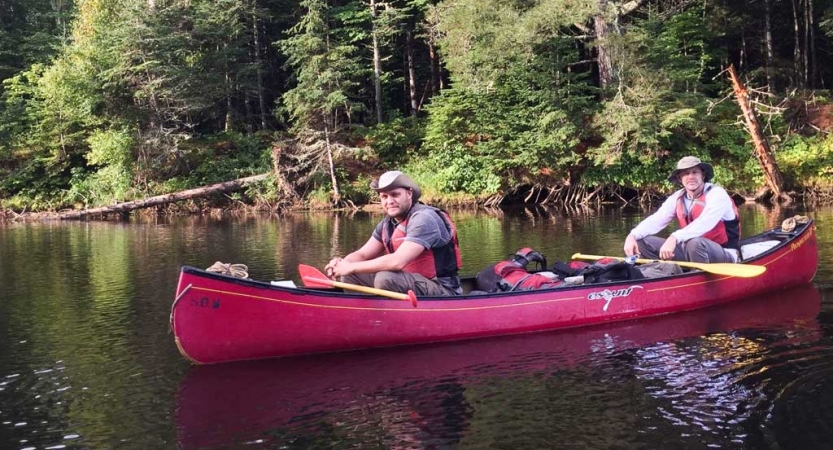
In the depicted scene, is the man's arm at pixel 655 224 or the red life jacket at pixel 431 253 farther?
the man's arm at pixel 655 224

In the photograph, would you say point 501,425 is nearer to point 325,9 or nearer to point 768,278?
point 768,278

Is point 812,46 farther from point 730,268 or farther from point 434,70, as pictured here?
point 730,268

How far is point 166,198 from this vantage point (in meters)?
26.1

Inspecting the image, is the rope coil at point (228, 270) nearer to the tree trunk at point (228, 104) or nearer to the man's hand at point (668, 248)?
the man's hand at point (668, 248)

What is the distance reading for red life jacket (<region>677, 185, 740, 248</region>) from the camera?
8.50m

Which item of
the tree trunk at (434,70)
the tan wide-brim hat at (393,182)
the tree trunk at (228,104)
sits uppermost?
the tree trunk at (434,70)

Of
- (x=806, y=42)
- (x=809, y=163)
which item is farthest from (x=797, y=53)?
(x=809, y=163)

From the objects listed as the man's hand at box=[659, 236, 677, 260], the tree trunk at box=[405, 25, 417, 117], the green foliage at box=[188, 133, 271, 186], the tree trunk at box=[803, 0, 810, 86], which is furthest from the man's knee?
the tree trunk at box=[803, 0, 810, 86]

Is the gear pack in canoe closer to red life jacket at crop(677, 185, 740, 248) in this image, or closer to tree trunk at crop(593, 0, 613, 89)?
red life jacket at crop(677, 185, 740, 248)

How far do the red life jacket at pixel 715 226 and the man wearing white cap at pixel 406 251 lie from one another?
3.00 meters

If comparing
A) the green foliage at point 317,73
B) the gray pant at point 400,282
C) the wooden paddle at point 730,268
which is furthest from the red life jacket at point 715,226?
the green foliage at point 317,73

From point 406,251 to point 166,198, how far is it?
21.2 meters

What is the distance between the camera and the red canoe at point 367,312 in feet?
20.7

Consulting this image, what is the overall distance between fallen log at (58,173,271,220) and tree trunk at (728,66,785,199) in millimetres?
15441
